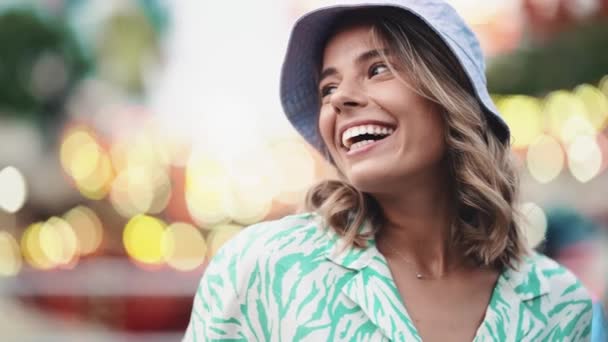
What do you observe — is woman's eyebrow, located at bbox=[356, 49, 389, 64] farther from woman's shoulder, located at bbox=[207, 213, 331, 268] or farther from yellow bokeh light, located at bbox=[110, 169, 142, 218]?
yellow bokeh light, located at bbox=[110, 169, 142, 218]

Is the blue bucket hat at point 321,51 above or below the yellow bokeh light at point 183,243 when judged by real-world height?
above

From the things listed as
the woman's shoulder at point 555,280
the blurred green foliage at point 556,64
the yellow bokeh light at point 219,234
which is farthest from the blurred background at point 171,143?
the woman's shoulder at point 555,280

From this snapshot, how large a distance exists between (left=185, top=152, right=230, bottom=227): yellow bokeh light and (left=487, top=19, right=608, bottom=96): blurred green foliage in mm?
12951

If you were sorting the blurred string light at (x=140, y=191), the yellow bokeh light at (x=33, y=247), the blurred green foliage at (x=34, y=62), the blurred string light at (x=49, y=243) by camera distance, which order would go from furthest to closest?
the blurred string light at (x=140, y=191) → the blurred string light at (x=49, y=243) → the yellow bokeh light at (x=33, y=247) → the blurred green foliage at (x=34, y=62)

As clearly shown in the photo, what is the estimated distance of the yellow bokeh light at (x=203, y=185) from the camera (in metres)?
21.2

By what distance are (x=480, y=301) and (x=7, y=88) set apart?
12.4 metres

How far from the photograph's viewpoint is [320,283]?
2309 millimetres

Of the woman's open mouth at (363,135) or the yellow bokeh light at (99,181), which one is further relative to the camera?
the yellow bokeh light at (99,181)

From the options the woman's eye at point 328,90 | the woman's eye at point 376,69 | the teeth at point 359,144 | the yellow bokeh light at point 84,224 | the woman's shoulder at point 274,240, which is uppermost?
the woman's eye at point 376,69

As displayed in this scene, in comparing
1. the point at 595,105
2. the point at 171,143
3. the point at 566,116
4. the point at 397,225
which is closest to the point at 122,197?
the point at 171,143

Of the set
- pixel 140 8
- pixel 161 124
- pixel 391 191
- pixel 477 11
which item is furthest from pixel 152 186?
pixel 391 191

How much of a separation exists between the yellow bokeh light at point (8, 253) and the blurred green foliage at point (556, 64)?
312 inches

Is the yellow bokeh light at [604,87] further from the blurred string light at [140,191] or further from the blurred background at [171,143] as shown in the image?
the blurred string light at [140,191]

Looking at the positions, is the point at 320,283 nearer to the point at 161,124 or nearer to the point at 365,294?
the point at 365,294
